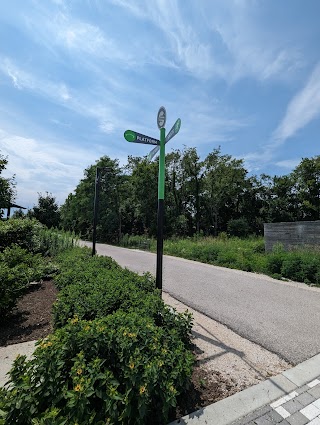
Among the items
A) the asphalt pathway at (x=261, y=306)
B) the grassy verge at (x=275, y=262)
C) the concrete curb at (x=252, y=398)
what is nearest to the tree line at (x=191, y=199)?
the grassy verge at (x=275, y=262)

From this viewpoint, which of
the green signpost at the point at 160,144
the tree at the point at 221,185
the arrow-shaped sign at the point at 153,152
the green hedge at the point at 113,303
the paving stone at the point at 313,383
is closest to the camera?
the paving stone at the point at 313,383

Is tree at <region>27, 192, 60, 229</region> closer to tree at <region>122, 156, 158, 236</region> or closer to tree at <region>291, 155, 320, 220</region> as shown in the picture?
tree at <region>122, 156, 158, 236</region>

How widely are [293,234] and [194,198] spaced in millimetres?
23332

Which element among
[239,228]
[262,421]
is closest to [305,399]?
[262,421]

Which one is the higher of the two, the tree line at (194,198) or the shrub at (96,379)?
the tree line at (194,198)

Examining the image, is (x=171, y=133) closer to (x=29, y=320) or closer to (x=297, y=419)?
(x=297, y=419)

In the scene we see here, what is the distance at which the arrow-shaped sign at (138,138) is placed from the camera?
3.29 metres

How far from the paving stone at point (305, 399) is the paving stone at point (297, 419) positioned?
0.17 metres

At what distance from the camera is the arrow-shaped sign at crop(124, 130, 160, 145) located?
10.8ft

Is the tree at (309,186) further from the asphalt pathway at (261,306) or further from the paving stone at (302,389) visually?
the paving stone at (302,389)

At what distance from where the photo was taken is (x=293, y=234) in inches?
385

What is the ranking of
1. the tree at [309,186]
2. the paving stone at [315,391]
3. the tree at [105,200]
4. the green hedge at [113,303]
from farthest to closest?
the tree at [105,200] → the tree at [309,186] → the green hedge at [113,303] → the paving stone at [315,391]

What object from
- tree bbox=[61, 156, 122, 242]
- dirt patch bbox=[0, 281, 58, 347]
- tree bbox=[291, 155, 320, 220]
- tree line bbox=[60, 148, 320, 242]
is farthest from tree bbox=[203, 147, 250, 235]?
dirt patch bbox=[0, 281, 58, 347]

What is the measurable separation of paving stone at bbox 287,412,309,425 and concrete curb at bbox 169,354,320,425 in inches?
7.8
